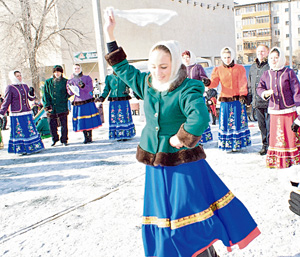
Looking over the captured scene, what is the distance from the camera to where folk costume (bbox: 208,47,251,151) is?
5.48 m

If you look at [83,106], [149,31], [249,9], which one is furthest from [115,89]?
[249,9]

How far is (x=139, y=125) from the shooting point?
33.2ft

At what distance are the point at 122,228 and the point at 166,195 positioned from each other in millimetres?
1168

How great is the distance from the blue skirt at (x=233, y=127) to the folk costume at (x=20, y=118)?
13.4ft

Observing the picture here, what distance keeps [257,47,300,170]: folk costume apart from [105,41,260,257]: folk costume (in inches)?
99.9

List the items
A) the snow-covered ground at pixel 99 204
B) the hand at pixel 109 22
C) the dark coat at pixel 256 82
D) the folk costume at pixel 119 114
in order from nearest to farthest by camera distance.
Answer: the hand at pixel 109 22 < the snow-covered ground at pixel 99 204 < the dark coat at pixel 256 82 < the folk costume at pixel 119 114

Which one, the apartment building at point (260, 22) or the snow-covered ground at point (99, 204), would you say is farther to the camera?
the apartment building at point (260, 22)

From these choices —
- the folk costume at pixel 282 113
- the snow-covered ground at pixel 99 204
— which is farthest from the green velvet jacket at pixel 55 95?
the folk costume at pixel 282 113

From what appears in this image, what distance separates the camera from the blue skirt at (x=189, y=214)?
210 cm

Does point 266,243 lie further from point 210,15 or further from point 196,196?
point 210,15

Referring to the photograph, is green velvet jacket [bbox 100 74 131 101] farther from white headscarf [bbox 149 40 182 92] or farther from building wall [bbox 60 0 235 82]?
building wall [bbox 60 0 235 82]

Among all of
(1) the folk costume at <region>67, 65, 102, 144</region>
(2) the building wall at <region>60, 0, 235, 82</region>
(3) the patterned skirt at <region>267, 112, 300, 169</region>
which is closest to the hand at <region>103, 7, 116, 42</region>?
(3) the patterned skirt at <region>267, 112, 300, 169</region>

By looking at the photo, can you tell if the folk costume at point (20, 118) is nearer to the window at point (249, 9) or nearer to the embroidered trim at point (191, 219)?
the embroidered trim at point (191, 219)

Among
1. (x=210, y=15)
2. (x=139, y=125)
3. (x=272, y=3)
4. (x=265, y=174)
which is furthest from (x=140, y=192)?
(x=272, y=3)
